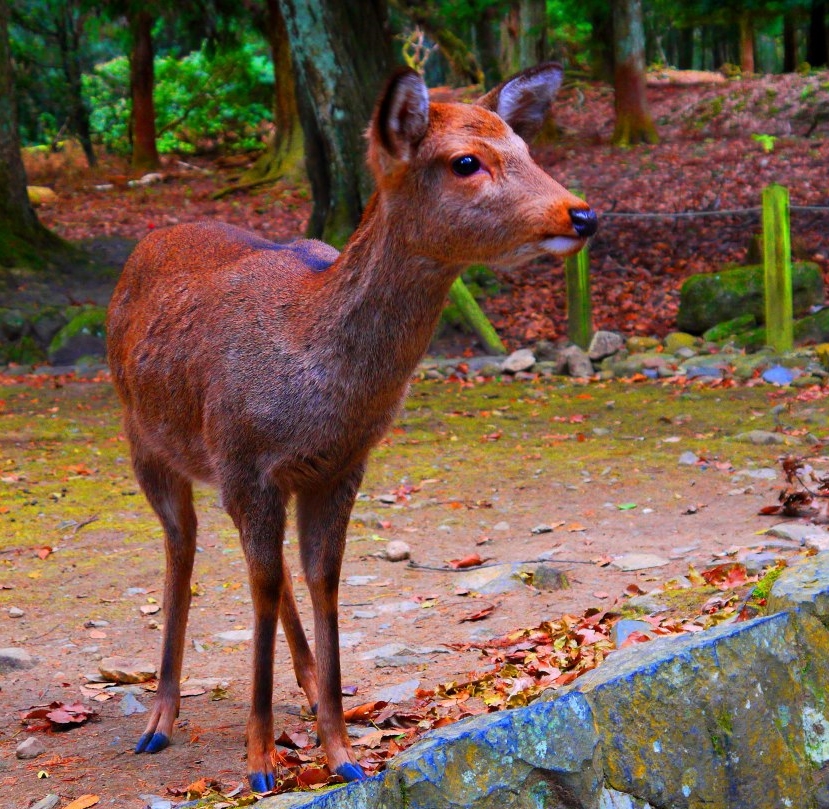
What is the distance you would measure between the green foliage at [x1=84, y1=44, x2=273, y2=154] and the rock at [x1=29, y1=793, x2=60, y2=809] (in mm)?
25499

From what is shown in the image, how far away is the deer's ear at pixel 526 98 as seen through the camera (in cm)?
386

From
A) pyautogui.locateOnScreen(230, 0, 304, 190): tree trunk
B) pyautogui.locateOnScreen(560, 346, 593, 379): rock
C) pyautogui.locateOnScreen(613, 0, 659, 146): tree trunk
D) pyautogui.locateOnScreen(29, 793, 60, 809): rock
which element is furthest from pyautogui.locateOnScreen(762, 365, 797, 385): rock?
pyautogui.locateOnScreen(230, 0, 304, 190): tree trunk

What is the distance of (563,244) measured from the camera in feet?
11.0

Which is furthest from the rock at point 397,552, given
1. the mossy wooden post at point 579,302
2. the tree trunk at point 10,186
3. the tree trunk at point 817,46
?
the tree trunk at point 817,46

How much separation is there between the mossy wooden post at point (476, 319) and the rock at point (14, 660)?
27.0 feet

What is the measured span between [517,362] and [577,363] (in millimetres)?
629

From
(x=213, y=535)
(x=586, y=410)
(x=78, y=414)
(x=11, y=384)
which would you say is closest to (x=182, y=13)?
(x=11, y=384)

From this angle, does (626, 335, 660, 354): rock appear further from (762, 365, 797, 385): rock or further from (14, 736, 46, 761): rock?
(14, 736, 46, 761): rock

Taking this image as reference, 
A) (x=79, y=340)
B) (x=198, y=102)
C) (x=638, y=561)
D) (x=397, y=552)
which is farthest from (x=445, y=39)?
(x=638, y=561)

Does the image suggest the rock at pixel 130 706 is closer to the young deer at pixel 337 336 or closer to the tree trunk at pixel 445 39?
the young deer at pixel 337 336

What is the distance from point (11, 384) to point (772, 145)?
13870mm

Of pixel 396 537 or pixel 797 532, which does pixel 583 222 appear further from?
pixel 396 537

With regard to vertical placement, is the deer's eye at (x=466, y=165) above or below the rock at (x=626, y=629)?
above

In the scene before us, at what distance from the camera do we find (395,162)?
359cm
